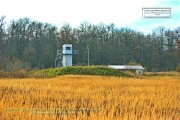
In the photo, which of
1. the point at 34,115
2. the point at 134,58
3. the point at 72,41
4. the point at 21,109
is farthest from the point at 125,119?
the point at 134,58

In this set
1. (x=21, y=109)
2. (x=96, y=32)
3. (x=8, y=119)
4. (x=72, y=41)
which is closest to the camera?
(x=8, y=119)

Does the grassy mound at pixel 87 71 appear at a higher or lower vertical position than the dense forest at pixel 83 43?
lower

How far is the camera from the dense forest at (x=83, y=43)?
25.4 feet

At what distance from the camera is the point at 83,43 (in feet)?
46.0

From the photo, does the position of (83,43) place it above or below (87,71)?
above

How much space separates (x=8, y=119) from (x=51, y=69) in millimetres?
14848

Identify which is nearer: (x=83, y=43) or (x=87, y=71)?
(x=83, y=43)

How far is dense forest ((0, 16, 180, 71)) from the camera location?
304 inches

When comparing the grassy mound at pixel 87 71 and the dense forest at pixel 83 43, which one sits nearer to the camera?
the dense forest at pixel 83 43

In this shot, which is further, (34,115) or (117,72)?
(117,72)

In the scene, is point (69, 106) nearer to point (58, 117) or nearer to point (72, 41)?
point (58, 117)

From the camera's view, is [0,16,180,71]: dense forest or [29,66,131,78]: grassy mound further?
[29,66,131,78]: grassy mound

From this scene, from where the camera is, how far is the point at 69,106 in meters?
3.14

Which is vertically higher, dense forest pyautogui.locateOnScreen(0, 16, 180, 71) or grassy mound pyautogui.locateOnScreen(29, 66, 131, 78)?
dense forest pyautogui.locateOnScreen(0, 16, 180, 71)
